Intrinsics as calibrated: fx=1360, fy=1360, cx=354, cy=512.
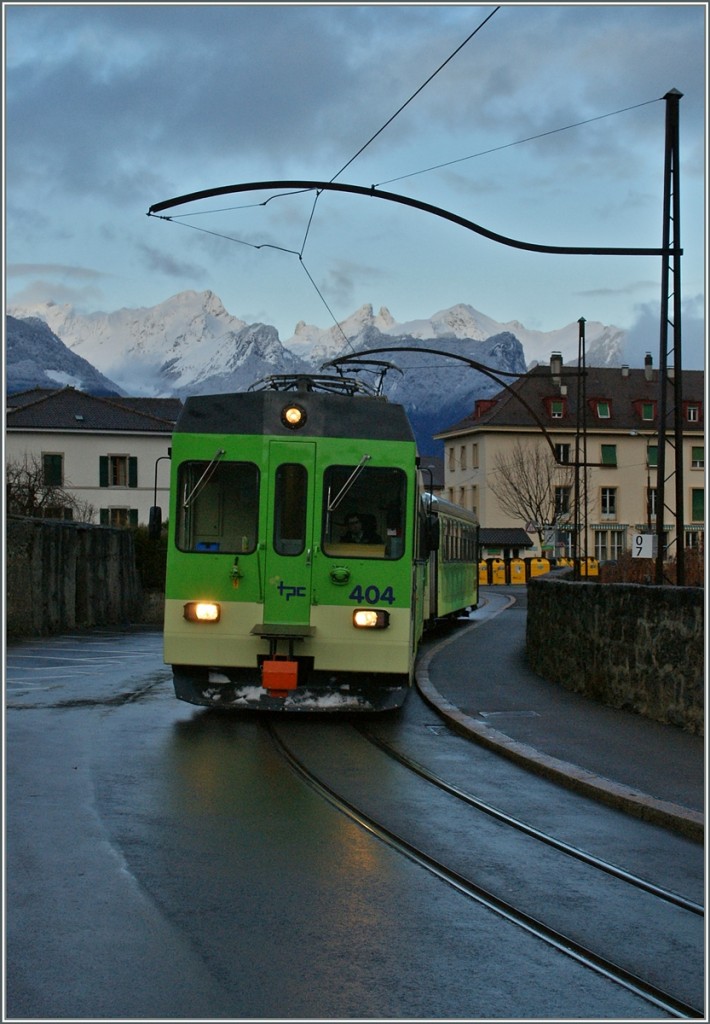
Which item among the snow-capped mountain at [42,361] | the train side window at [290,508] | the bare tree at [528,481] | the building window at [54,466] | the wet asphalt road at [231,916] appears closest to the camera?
the wet asphalt road at [231,916]

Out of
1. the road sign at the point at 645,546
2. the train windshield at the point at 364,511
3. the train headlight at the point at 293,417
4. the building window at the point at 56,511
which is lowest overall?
the road sign at the point at 645,546

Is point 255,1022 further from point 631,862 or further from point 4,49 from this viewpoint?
point 4,49

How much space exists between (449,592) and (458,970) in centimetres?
2470

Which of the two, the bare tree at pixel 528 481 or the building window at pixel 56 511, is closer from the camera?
the building window at pixel 56 511

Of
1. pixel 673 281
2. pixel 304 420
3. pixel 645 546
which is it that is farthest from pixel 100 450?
pixel 304 420

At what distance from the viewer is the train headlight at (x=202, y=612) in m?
13.1

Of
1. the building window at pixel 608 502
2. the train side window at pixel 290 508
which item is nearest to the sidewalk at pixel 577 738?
the train side window at pixel 290 508

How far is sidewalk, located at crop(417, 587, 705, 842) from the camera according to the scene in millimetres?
9094

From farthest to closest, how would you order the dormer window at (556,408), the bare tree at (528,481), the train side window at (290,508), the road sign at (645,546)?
1. the dormer window at (556,408)
2. the bare tree at (528,481)
3. the road sign at (645,546)
4. the train side window at (290,508)

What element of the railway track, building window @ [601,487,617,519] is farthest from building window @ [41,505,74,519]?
building window @ [601,487,617,519]

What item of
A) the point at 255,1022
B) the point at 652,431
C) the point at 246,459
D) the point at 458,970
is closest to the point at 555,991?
the point at 458,970

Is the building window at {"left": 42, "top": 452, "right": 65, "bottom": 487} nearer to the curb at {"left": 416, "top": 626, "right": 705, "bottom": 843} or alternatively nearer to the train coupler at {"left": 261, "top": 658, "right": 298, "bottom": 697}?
the curb at {"left": 416, "top": 626, "right": 705, "bottom": 843}

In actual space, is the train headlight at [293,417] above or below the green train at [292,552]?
above

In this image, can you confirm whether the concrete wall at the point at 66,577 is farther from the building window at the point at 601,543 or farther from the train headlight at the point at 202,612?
the building window at the point at 601,543
